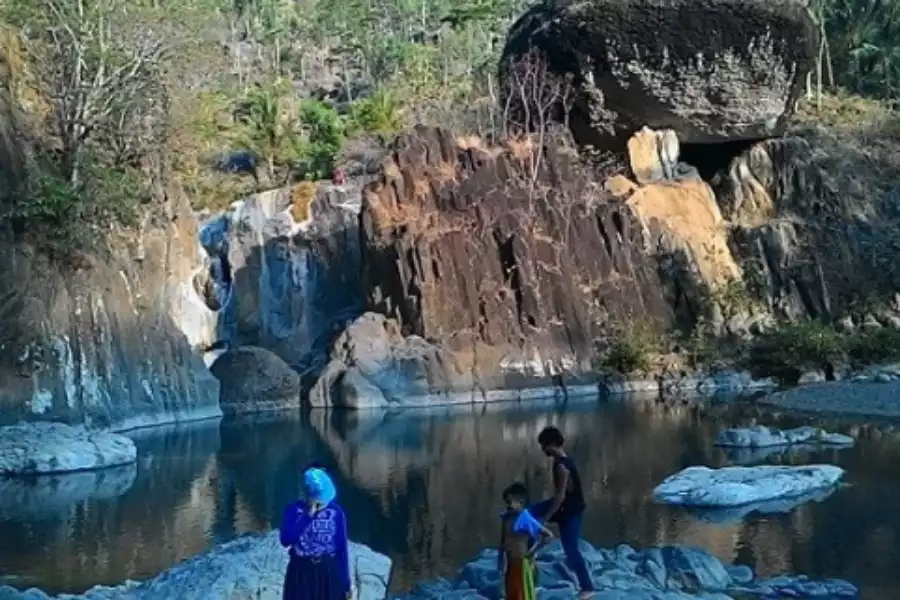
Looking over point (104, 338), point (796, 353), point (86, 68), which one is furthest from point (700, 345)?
point (86, 68)

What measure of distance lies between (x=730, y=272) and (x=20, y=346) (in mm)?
27702

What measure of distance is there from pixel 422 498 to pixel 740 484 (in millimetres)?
5629

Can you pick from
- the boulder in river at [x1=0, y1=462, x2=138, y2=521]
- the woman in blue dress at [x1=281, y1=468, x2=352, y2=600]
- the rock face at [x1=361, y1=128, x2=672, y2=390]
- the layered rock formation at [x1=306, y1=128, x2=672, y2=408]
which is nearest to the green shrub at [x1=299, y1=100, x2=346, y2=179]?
the rock face at [x1=361, y1=128, x2=672, y2=390]

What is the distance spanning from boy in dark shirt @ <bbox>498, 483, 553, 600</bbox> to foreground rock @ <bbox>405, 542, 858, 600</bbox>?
1876 millimetres

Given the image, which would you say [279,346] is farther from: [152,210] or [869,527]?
[869,527]

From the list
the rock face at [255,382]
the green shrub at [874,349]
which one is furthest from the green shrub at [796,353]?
the rock face at [255,382]

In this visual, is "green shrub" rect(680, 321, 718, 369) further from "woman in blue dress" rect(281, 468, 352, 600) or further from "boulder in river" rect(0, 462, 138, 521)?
"woman in blue dress" rect(281, 468, 352, 600)

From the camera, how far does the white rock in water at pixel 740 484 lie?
19500 millimetres

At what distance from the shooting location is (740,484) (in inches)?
779

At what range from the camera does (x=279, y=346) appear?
4484 cm

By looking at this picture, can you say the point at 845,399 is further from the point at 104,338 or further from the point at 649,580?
the point at 649,580

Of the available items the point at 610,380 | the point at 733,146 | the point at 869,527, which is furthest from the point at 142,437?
the point at 733,146

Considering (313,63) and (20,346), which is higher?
(313,63)

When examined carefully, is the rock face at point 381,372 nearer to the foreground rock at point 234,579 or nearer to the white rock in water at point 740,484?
the white rock in water at point 740,484
